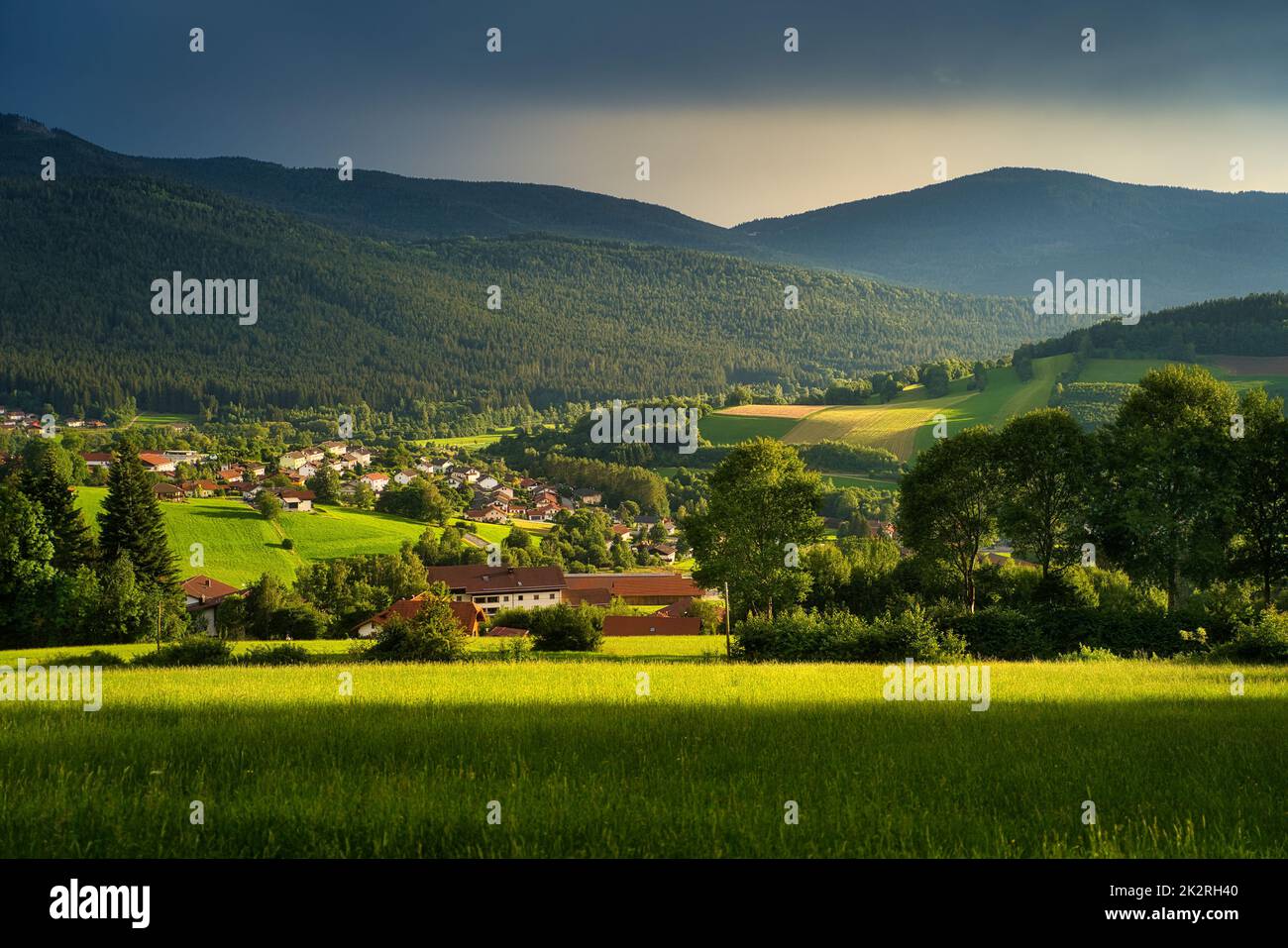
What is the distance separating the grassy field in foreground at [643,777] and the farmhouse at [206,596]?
2531 inches

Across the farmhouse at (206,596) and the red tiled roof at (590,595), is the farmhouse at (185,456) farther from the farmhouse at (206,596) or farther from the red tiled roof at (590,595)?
the red tiled roof at (590,595)

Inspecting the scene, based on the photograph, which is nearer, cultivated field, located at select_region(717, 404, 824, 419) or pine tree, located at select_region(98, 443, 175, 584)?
pine tree, located at select_region(98, 443, 175, 584)

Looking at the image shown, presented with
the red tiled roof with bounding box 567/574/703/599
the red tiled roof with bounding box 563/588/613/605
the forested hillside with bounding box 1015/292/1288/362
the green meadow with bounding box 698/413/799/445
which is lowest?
the red tiled roof with bounding box 567/574/703/599

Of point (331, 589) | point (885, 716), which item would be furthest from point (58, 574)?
point (885, 716)

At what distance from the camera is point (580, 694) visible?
59.6 ft

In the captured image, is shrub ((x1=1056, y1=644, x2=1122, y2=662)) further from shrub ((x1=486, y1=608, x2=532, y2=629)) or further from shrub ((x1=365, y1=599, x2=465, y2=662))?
shrub ((x1=486, y1=608, x2=532, y2=629))

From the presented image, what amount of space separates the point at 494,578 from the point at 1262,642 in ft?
226

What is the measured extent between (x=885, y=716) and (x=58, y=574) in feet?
158

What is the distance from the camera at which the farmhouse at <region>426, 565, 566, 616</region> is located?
8744 cm

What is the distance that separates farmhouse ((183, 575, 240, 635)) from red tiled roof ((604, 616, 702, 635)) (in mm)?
28685

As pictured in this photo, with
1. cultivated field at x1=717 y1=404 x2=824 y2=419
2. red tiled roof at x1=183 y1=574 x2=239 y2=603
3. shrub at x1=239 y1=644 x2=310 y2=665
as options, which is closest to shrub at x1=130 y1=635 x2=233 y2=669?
shrub at x1=239 y1=644 x2=310 y2=665

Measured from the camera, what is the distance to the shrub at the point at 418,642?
106ft

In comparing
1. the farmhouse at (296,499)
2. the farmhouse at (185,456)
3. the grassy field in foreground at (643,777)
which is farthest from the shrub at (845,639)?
the farmhouse at (185,456)
